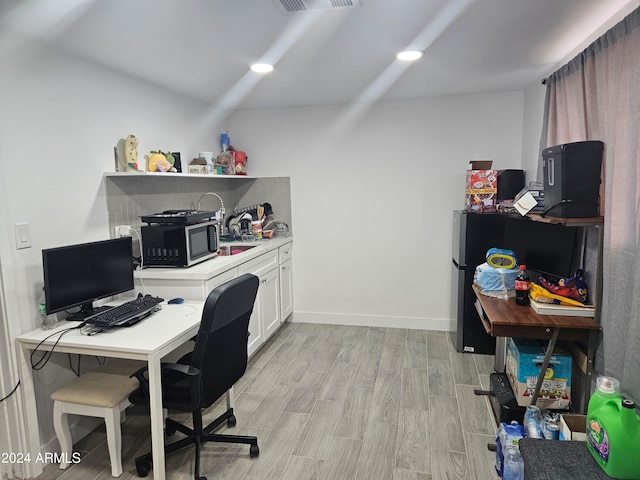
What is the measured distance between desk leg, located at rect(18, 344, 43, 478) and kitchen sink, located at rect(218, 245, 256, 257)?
5.00ft

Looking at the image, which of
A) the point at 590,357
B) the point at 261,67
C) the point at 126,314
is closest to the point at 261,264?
the point at 126,314

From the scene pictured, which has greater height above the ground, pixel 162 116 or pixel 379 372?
pixel 162 116

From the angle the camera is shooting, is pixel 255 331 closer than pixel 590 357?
No

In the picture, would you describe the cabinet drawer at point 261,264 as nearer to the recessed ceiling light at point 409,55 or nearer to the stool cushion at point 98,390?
the stool cushion at point 98,390

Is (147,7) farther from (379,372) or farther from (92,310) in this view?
(379,372)

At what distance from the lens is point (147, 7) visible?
1876 millimetres

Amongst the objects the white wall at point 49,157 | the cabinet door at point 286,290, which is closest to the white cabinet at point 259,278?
the cabinet door at point 286,290

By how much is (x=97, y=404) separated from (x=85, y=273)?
69 centimetres

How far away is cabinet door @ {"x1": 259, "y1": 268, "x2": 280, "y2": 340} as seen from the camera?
11.9 feet

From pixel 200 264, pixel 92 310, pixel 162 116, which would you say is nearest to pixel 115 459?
pixel 92 310

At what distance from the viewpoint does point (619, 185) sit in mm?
1896

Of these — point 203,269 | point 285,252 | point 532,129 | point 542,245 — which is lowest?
point 285,252

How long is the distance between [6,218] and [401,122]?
326 centimetres

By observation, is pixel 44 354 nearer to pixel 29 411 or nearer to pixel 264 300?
pixel 29 411
